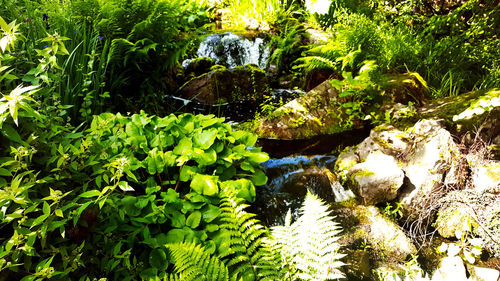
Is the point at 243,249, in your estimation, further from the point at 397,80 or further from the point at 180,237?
the point at 397,80

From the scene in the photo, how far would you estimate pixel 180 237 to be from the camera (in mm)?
1625

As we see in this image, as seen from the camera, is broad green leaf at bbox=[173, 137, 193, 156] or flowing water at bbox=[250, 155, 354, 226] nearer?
broad green leaf at bbox=[173, 137, 193, 156]

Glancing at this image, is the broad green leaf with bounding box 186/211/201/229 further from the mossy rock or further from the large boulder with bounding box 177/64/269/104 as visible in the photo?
the mossy rock

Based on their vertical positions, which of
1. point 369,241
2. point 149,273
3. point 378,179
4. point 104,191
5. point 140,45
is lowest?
point 369,241

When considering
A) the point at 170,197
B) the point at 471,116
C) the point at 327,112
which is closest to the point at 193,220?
the point at 170,197

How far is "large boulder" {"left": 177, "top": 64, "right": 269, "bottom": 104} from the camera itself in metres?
5.08

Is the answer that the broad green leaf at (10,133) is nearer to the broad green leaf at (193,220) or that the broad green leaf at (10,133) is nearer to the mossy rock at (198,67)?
the broad green leaf at (193,220)

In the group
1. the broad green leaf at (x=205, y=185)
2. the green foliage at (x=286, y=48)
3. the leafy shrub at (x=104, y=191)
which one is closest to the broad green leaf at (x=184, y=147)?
the leafy shrub at (x=104, y=191)

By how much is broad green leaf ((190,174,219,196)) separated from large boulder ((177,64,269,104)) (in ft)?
11.0

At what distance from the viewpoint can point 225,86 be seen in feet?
16.9

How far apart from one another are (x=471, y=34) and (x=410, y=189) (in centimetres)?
275

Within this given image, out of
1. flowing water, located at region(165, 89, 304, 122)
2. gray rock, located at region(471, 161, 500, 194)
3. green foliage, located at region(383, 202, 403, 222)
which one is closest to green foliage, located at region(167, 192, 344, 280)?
green foliage, located at region(383, 202, 403, 222)

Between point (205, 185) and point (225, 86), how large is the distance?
3588 millimetres

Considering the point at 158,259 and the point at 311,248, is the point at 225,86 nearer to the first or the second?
the point at 158,259
